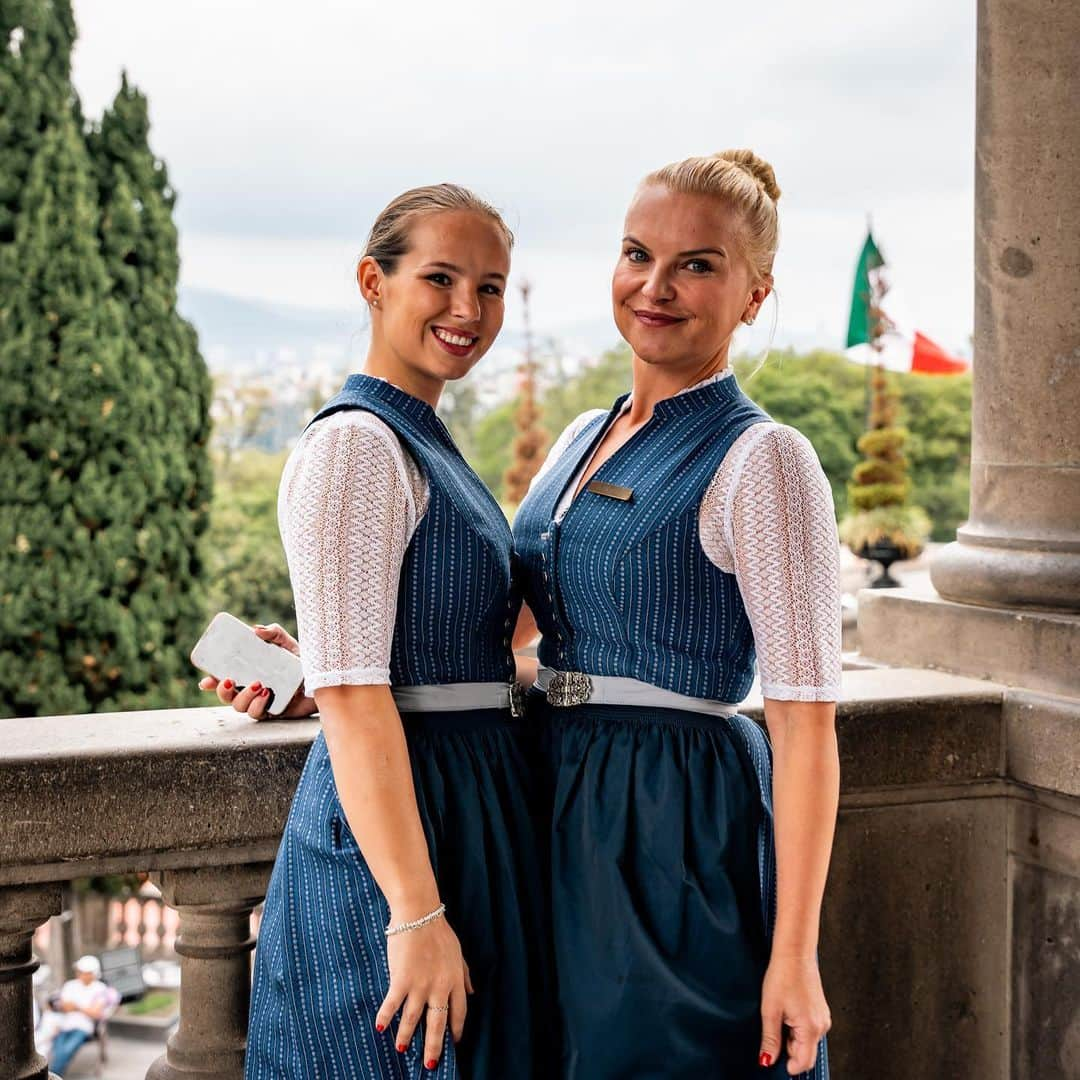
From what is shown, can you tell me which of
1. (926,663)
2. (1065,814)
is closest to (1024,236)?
(926,663)

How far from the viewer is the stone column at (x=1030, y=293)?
224 cm

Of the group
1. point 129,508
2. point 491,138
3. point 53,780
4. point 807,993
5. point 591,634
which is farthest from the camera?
point 491,138

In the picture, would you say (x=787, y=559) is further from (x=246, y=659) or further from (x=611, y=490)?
(x=246, y=659)

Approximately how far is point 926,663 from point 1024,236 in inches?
29.3

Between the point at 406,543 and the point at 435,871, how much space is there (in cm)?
36

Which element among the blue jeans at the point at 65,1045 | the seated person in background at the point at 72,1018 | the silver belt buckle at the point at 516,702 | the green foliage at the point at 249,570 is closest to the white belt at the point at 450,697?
the silver belt buckle at the point at 516,702

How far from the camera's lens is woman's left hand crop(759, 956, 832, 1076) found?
1471 millimetres

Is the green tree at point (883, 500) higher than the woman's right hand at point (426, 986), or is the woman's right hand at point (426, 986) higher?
the green tree at point (883, 500)

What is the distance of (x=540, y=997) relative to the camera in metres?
1.54

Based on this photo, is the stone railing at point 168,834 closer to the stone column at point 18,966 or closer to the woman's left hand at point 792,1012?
the stone column at point 18,966

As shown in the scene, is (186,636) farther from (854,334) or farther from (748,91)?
(748,91)

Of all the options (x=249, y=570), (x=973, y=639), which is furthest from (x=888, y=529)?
(x=249, y=570)

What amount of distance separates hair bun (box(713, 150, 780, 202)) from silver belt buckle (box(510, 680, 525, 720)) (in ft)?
2.18

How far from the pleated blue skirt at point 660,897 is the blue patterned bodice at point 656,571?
0.21 ft
